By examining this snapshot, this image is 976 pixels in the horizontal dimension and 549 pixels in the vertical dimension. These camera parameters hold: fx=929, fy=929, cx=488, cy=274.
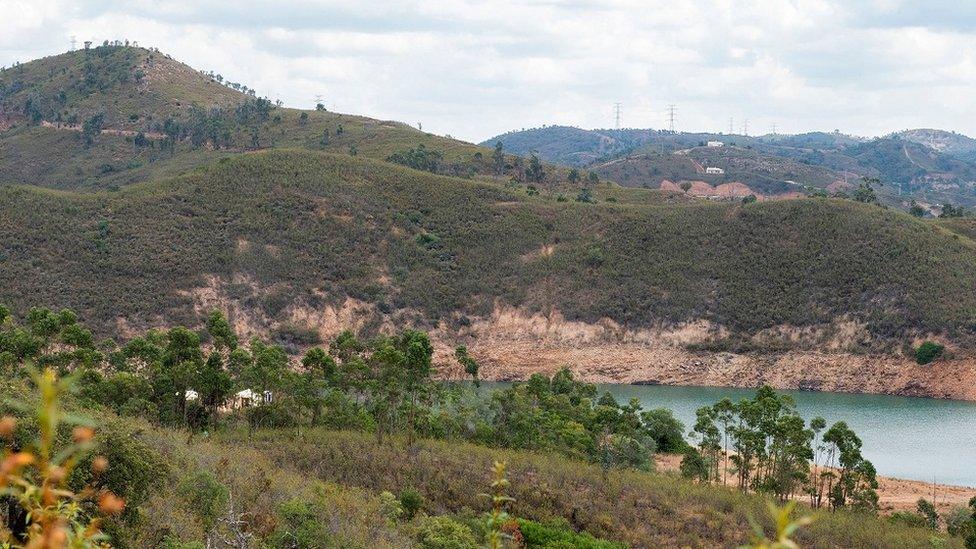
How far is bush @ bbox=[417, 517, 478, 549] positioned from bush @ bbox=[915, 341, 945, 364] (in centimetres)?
5158

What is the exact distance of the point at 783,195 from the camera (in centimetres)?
14512

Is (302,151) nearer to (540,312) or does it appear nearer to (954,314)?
(540,312)

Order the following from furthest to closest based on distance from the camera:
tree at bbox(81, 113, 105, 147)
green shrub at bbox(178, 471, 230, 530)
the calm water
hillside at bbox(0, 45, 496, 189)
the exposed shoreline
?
tree at bbox(81, 113, 105, 147) < hillside at bbox(0, 45, 496, 189) < the exposed shoreline < the calm water < green shrub at bbox(178, 471, 230, 530)

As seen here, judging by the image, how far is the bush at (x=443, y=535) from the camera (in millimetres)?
22361

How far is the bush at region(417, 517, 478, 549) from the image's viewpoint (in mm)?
22361

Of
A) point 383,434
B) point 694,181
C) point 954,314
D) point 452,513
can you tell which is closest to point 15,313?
point 383,434

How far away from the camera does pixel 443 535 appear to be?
23.0 metres

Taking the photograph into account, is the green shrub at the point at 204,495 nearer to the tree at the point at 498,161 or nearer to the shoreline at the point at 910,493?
the shoreline at the point at 910,493

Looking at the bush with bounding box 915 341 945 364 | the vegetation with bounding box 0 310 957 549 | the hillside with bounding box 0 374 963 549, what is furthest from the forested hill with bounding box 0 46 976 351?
the hillside with bounding box 0 374 963 549

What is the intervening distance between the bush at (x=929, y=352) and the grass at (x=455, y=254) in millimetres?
1846

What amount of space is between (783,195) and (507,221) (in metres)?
75.9

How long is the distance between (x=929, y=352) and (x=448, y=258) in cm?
3823

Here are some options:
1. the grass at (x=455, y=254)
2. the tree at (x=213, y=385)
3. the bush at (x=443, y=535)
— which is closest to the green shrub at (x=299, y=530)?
the bush at (x=443, y=535)

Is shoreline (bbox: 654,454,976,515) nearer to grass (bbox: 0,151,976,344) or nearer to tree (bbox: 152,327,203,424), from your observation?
tree (bbox: 152,327,203,424)
